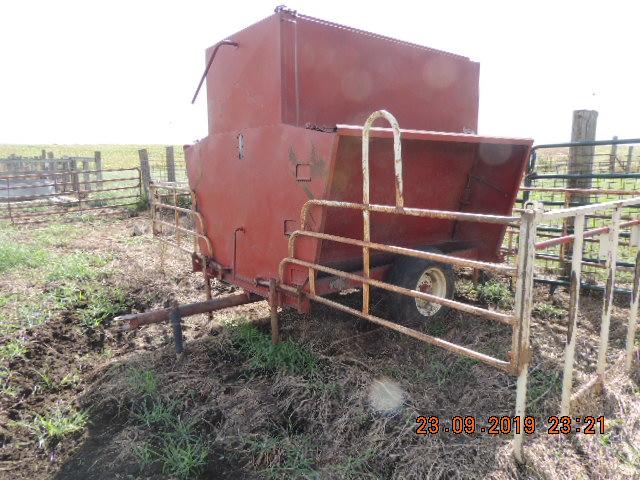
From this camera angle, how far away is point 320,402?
126 inches

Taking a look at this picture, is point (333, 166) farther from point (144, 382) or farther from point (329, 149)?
point (144, 382)

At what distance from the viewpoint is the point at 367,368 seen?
3561mm

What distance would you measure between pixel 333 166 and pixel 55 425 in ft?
8.75

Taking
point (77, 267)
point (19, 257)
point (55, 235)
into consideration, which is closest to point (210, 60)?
point (77, 267)

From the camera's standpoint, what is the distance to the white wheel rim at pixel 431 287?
14.0 feet

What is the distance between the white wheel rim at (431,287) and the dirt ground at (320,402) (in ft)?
0.59

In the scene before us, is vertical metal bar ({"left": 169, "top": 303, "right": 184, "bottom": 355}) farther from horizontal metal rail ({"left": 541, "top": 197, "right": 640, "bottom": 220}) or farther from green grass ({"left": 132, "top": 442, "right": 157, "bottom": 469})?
horizontal metal rail ({"left": 541, "top": 197, "right": 640, "bottom": 220})

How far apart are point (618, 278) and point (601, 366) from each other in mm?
3214

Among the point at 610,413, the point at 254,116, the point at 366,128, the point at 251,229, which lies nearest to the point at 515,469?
the point at 610,413

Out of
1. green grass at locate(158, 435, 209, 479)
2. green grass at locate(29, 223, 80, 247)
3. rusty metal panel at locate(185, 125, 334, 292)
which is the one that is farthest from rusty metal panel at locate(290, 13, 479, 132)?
green grass at locate(29, 223, 80, 247)

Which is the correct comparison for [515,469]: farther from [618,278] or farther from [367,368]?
[618,278]

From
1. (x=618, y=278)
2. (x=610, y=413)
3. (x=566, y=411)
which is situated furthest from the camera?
(x=618, y=278)
